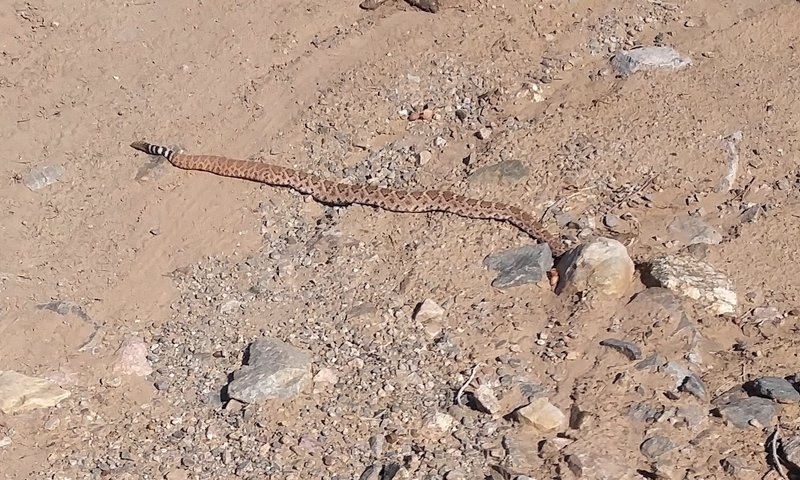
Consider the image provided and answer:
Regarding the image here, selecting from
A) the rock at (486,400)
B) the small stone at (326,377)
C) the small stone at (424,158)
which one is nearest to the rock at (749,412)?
the rock at (486,400)

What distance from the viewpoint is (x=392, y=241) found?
9.20 metres

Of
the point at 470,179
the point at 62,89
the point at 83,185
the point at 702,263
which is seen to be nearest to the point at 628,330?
the point at 702,263

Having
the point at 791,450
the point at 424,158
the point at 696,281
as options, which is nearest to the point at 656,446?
the point at 791,450

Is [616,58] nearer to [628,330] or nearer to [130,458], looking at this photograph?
[628,330]

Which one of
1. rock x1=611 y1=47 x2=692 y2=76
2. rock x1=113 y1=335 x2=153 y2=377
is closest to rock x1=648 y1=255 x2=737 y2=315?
rock x1=611 y1=47 x2=692 y2=76

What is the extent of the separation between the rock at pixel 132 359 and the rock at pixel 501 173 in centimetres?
378

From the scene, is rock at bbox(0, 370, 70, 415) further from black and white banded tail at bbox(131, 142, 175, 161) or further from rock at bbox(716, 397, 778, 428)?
rock at bbox(716, 397, 778, 428)

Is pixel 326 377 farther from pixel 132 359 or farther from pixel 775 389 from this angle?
pixel 775 389

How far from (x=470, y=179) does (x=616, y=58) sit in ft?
8.70

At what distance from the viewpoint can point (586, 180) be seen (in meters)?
9.20

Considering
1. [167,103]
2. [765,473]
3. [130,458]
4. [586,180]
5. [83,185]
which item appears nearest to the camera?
[765,473]

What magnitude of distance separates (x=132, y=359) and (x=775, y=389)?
5.25 metres

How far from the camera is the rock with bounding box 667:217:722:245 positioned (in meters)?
8.10

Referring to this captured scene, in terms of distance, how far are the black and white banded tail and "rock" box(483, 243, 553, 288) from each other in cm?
428
